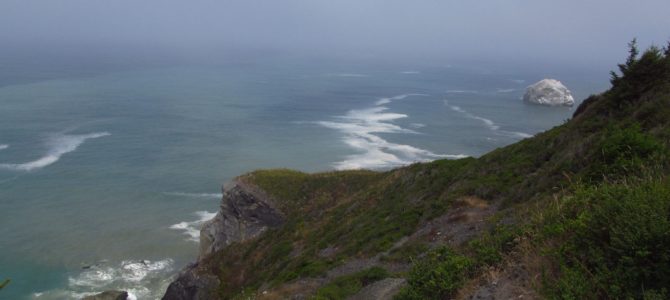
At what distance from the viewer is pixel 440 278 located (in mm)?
9477

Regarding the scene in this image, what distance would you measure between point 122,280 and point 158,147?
45549 mm

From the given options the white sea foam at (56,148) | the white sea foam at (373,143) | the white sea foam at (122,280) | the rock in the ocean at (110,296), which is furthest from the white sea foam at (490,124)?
the rock in the ocean at (110,296)

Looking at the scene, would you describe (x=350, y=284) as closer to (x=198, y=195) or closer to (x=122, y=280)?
(x=122, y=280)

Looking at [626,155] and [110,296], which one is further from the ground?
[626,155]

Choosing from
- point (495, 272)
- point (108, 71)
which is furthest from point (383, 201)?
point (108, 71)

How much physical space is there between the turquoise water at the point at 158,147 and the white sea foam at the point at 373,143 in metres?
0.34

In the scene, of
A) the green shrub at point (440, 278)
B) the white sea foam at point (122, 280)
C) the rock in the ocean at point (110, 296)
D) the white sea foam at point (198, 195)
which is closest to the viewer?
the green shrub at point (440, 278)

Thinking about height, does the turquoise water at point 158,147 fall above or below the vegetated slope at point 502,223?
below

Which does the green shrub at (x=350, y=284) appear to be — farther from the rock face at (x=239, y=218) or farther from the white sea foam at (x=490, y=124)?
the white sea foam at (x=490, y=124)

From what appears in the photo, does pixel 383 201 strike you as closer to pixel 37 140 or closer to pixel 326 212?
pixel 326 212

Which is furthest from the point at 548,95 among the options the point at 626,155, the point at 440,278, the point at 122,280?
the point at 440,278

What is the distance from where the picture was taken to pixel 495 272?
883cm

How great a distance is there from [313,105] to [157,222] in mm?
78692

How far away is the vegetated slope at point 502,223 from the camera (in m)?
6.88
